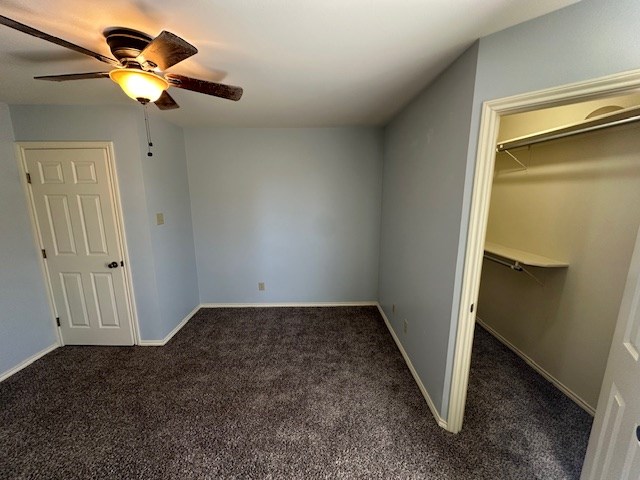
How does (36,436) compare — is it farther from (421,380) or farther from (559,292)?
(559,292)

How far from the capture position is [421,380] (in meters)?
1.95

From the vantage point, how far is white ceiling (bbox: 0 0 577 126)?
1.02 metres

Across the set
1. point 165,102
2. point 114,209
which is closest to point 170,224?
point 114,209

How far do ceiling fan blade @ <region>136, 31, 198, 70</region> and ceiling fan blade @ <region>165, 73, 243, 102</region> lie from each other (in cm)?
12

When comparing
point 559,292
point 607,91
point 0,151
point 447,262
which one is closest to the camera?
point 607,91

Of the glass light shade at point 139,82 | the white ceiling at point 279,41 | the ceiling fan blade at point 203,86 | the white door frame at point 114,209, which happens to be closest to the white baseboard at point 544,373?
the white ceiling at point 279,41

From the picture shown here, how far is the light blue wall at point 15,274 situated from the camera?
6.95ft

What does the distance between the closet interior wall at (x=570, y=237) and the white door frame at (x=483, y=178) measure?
0.85 meters

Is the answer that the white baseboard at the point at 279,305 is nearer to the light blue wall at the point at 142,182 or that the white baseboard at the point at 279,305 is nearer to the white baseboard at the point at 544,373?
the light blue wall at the point at 142,182

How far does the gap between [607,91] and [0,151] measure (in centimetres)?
417

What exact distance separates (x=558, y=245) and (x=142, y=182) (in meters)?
3.71

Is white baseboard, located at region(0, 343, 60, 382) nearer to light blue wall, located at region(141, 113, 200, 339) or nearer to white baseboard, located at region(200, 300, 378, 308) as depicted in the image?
light blue wall, located at region(141, 113, 200, 339)

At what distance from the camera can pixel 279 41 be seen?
1262 mm

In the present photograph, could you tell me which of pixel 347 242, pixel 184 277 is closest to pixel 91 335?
pixel 184 277
